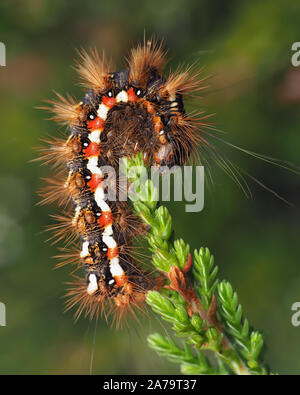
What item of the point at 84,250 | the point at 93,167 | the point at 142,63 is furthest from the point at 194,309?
the point at 142,63

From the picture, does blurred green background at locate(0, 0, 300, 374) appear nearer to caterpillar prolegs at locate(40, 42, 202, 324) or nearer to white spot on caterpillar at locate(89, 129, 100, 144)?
caterpillar prolegs at locate(40, 42, 202, 324)

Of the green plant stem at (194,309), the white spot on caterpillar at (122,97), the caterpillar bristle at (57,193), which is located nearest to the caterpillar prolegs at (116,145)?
the white spot on caterpillar at (122,97)

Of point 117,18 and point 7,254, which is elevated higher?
point 117,18

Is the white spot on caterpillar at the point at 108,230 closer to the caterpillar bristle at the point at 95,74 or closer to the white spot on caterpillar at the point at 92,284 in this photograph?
the white spot on caterpillar at the point at 92,284

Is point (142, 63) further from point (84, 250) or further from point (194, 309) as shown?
point (194, 309)

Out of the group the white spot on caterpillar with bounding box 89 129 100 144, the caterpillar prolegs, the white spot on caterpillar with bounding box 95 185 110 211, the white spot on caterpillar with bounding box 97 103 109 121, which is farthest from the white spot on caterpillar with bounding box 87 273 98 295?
the white spot on caterpillar with bounding box 97 103 109 121
